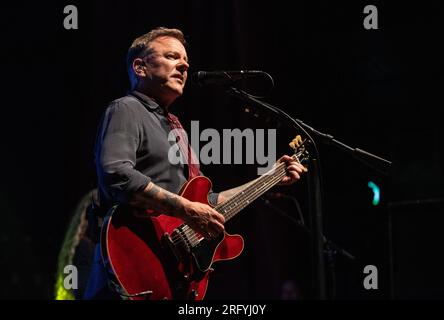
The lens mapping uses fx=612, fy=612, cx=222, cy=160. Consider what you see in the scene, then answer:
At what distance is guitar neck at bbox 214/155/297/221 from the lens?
2977 mm

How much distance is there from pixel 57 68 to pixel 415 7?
343cm

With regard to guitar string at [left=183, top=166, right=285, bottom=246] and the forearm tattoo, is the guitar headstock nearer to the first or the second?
guitar string at [left=183, top=166, right=285, bottom=246]

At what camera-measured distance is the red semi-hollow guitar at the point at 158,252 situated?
247 cm

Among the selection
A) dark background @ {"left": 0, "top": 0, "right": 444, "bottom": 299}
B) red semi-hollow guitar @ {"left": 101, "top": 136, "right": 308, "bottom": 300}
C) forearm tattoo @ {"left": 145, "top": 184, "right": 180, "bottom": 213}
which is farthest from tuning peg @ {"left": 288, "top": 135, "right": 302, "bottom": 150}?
dark background @ {"left": 0, "top": 0, "right": 444, "bottom": 299}

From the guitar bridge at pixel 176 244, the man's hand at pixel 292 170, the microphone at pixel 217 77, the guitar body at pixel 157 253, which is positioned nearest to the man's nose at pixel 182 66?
the microphone at pixel 217 77

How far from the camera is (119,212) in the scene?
2.54 meters

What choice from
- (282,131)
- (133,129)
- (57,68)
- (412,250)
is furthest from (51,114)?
(412,250)

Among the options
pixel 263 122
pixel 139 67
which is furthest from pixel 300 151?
pixel 263 122

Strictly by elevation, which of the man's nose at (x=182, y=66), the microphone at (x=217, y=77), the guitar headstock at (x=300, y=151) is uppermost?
the man's nose at (x=182, y=66)

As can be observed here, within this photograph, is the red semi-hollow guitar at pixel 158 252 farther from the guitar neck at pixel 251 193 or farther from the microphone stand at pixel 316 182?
the microphone stand at pixel 316 182

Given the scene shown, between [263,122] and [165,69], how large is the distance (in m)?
1.79

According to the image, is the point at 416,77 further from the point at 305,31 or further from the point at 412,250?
the point at 412,250

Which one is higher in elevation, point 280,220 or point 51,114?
point 51,114

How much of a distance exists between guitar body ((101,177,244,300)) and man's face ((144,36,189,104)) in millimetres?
513
